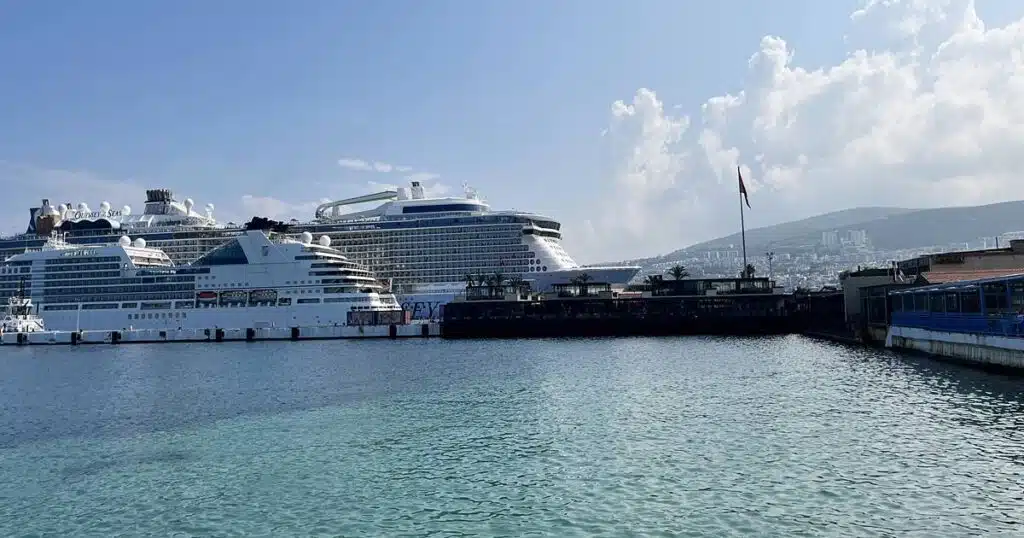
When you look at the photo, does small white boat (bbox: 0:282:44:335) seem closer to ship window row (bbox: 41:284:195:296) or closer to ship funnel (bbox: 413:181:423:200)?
ship window row (bbox: 41:284:195:296)

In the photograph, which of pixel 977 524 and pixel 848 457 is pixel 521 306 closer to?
pixel 848 457

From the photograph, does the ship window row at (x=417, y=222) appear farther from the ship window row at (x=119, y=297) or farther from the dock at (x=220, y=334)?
the dock at (x=220, y=334)

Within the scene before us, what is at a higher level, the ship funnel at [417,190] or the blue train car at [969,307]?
the ship funnel at [417,190]

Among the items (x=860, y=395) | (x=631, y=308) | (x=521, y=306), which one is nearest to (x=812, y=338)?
(x=631, y=308)

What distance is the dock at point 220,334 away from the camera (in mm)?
84750

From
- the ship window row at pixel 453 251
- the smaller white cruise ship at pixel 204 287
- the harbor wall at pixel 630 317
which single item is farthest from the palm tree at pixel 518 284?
the smaller white cruise ship at pixel 204 287

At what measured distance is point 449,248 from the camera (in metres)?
108

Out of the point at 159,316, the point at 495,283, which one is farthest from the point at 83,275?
the point at 495,283

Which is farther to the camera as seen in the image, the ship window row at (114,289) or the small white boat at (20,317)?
the ship window row at (114,289)

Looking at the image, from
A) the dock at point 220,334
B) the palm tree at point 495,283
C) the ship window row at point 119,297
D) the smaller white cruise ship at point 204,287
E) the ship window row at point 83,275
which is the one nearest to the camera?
the dock at point 220,334

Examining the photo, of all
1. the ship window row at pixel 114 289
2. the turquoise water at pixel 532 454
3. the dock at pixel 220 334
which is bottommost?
the turquoise water at pixel 532 454

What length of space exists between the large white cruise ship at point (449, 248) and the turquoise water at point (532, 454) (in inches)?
2406

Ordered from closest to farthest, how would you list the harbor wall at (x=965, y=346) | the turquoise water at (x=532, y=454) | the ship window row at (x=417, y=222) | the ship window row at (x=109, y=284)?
the turquoise water at (x=532, y=454) < the harbor wall at (x=965, y=346) < the ship window row at (x=109, y=284) < the ship window row at (x=417, y=222)

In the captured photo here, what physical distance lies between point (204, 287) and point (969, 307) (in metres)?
82.7
